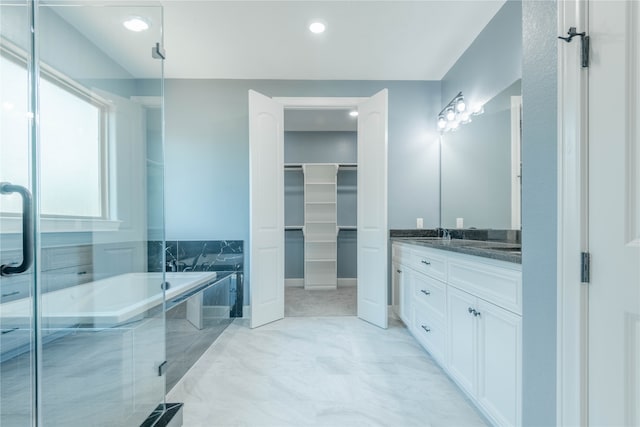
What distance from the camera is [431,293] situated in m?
2.16

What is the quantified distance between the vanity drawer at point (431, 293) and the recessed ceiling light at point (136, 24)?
279 cm

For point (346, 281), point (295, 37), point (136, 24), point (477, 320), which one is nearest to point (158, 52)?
point (136, 24)

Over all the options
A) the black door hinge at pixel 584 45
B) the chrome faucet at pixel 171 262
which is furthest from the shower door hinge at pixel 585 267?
the chrome faucet at pixel 171 262

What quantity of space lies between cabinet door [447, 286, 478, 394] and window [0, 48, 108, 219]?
2.46 meters

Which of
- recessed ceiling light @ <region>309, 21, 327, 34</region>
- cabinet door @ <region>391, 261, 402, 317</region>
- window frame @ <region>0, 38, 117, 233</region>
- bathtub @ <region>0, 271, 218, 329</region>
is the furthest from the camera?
cabinet door @ <region>391, 261, 402, 317</region>

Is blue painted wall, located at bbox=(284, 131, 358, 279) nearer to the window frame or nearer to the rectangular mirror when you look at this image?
the rectangular mirror

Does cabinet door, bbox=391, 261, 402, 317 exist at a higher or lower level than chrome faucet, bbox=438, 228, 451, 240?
lower

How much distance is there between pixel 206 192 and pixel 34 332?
2175 mm

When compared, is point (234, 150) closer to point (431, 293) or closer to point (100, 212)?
point (100, 212)

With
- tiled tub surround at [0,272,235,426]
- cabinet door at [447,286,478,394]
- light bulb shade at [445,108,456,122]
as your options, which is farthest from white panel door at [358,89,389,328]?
tiled tub surround at [0,272,235,426]

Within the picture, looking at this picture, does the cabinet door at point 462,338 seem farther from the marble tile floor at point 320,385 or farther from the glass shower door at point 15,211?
the glass shower door at point 15,211

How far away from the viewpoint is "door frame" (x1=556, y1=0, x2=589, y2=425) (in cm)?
86

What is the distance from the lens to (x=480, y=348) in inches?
59.1

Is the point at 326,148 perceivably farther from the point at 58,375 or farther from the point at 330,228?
the point at 58,375
